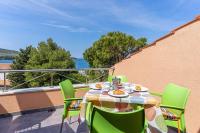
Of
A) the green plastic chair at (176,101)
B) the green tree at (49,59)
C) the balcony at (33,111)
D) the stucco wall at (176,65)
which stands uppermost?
the green tree at (49,59)

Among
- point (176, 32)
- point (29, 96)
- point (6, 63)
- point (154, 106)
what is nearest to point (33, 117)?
point (29, 96)

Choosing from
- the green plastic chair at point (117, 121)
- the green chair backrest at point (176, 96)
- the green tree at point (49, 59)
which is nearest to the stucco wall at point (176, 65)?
the green chair backrest at point (176, 96)

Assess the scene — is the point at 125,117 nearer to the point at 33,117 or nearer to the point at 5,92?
the point at 33,117

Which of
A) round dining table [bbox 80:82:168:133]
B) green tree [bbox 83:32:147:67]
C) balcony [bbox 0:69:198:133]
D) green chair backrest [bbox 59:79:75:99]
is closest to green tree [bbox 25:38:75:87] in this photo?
green tree [bbox 83:32:147:67]

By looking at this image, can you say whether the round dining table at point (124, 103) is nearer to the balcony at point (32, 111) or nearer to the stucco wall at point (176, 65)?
the balcony at point (32, 111)

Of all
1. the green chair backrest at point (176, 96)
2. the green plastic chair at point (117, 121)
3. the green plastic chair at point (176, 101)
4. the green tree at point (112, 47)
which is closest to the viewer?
the green plastic chair at point (117, 121)

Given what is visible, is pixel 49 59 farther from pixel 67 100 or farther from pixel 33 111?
pixel 67 100

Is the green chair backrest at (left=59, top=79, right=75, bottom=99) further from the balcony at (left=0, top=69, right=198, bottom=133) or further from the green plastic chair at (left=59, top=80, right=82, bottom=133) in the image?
the balcony at (left=0, top=69, right=198, bottom=133)

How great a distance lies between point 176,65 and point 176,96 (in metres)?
0.93

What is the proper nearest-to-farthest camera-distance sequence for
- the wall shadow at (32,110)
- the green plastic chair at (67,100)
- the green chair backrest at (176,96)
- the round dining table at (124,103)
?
the round dining table at (124,103)
the green chair backrest at (176,96)
the green plastic chair at (67,100)
the wall shadow at (32,110)

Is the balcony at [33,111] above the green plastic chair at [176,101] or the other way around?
the other way around

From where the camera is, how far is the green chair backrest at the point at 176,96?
2319 mm

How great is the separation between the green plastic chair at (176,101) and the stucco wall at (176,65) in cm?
52

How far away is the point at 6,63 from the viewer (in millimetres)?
28844
